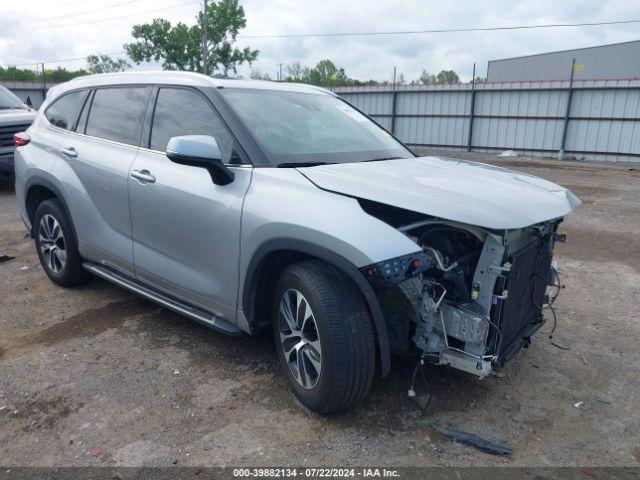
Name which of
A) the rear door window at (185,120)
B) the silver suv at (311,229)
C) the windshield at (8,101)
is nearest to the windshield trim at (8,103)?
the windshield at (8,101)

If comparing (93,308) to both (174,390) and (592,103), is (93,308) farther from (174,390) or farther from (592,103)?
(592,103)

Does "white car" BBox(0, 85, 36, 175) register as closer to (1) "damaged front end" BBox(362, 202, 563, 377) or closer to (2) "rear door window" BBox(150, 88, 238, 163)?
(2) "rear door window" BBox(150, 88, 238, 163)

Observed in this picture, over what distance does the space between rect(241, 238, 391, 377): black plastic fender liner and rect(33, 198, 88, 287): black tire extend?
2191mm

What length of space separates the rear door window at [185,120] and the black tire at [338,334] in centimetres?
94

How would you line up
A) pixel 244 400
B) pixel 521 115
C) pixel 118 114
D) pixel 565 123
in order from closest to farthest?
pixel 244 400, pixel 118 114, pixel 565 123, pixel 521 115

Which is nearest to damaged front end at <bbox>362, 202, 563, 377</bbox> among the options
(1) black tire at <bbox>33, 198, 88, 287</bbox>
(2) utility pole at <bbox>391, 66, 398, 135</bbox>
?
(1) black tire at <bbox>33, 198, 88, 287</bbox>

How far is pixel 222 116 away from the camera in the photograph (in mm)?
3203

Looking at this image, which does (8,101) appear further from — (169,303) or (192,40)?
(192,40)

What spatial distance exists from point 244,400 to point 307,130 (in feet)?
5.67

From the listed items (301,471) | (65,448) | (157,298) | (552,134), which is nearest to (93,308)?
(157,298)

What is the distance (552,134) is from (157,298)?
61.3ft

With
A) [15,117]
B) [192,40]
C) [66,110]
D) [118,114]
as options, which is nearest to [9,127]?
[15,117]

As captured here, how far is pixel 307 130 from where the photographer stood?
343 centimetres

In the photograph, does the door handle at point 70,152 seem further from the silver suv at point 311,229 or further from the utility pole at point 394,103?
the utility pole at point 394,103
